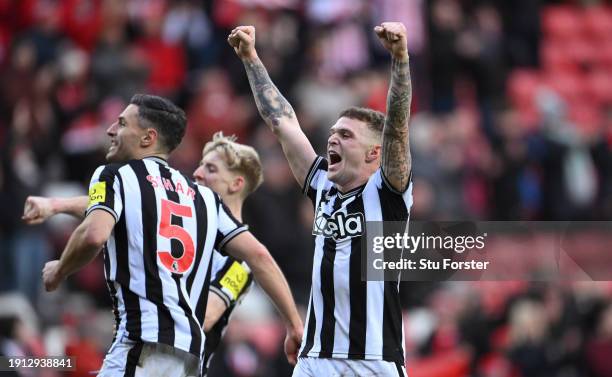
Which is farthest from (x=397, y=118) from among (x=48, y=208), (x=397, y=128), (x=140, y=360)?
(x=48, y=208)

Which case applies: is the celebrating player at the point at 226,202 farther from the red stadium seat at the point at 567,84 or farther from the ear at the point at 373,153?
the red stadium seat at the point at 567,84

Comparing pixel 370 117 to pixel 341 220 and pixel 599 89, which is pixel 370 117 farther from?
pixel 599 89

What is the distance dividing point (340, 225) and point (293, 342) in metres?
1.01

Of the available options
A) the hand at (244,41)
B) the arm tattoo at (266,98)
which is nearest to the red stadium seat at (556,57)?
the arm tattoo at (266,98)

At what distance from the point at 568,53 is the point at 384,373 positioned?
15.3 meters

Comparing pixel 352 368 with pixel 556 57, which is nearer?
pixel 352 368

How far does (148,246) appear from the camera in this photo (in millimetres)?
7324

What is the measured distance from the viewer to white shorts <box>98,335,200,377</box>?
7250 mm

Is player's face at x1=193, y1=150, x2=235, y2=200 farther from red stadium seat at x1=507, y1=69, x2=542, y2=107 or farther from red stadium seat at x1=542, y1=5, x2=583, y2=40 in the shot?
red stadium seat at x1=542, y1=5, x2=583, y2=40

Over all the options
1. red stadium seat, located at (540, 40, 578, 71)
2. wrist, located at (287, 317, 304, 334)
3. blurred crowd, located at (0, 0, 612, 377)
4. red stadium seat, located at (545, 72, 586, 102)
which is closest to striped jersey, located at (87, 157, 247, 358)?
wrist, located at (287, 317, 304, 334)

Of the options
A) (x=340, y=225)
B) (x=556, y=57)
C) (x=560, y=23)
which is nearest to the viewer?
(x=340, y=225)

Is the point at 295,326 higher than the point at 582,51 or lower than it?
lower

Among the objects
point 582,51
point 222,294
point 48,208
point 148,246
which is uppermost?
point 582,51

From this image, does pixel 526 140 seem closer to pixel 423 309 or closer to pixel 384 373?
pixel 423 309
